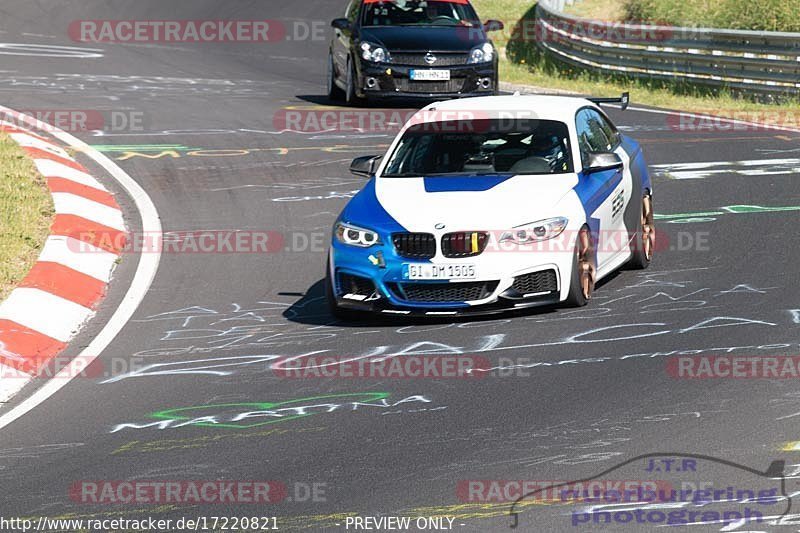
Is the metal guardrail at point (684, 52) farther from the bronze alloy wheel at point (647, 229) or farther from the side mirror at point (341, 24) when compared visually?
the bronze alloy wheel at point (647, 229)

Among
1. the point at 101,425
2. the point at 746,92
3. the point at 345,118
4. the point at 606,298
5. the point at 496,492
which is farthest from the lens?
Answer: the point at 746,92

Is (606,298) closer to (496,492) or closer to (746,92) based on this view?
(496,492)

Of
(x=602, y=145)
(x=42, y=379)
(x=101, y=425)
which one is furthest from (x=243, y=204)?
(x=101, y=425)

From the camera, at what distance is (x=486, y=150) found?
11.2 m

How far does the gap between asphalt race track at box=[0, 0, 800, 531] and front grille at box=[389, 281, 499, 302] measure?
8.0 inches

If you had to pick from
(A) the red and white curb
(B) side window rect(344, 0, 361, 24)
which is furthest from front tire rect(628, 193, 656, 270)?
(B) side window rect(344, 0, 361, 24)

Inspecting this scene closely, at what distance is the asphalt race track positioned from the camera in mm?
6941

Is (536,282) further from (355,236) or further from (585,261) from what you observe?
(355,236)

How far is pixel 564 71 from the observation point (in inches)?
1102

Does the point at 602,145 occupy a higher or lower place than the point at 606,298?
higher

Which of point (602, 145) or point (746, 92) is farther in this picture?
point (746, 92)

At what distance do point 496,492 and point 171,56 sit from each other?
74.8 feet

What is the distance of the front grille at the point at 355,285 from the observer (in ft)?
33.3

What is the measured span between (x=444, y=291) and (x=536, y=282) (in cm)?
63
